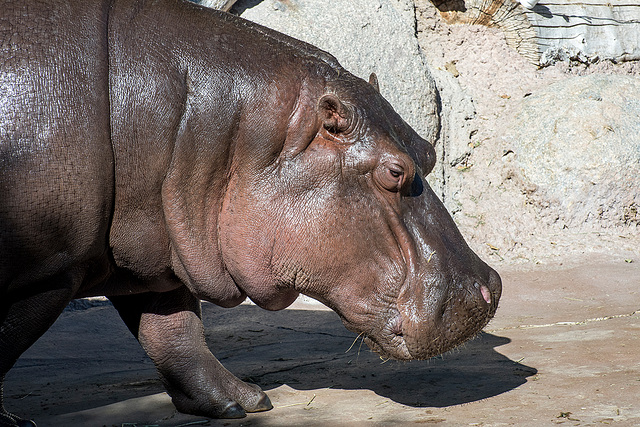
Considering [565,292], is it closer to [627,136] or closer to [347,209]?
[627,136]

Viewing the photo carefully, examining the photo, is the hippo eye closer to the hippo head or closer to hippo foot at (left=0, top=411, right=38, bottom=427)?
the hippo head

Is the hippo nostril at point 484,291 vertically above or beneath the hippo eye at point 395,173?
beneath

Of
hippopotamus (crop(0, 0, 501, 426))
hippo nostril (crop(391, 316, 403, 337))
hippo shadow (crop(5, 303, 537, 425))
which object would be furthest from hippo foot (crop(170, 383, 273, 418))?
hippo nostril (crop(391, 316, 403, 337))

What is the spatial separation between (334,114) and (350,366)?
1724 millimetres

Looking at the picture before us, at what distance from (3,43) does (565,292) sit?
4.93 m

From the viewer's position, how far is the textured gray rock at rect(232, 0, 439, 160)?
6965 millimetres

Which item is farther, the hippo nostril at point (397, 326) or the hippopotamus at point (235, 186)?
the hippo nostril at point (397, 326)

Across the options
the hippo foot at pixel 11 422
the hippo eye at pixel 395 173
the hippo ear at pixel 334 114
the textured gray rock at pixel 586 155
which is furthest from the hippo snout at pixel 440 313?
the textured gray rock at pixel 586 155

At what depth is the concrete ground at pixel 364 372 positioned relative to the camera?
2.98 meters

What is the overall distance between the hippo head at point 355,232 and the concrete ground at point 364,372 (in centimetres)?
44

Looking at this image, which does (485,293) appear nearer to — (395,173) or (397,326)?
(397,326)

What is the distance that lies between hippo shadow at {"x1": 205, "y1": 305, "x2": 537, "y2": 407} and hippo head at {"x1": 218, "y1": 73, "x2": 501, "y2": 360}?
1.01 feet

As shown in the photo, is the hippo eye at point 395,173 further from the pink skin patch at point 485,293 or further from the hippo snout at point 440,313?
the pink skin patch at point 485,293

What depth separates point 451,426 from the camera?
273 cm
